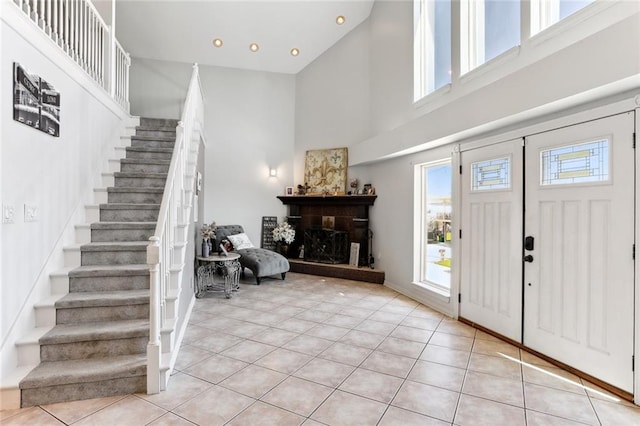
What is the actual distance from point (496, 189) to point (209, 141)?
19.4 feet

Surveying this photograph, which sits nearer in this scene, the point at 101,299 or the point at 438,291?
the point at 101,299

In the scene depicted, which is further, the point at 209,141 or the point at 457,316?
the point at 209,141

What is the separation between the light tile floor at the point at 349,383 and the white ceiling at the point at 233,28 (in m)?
5.68

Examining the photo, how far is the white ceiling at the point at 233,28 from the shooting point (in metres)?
6.12

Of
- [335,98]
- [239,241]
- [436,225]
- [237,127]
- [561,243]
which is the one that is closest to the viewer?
[561,243]

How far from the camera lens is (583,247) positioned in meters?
2.69

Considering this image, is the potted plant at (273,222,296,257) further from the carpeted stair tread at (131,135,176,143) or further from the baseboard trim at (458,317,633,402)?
the baseboard trim at (458,317,633,402)

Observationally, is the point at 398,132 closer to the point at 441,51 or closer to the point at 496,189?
the point at 441,51

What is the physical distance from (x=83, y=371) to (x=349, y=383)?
1958 mm

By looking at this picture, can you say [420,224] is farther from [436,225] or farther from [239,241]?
[239,241]

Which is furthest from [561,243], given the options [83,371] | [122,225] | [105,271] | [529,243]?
[122,225]

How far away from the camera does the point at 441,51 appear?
14.8ft

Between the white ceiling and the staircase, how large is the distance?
14.0 feet

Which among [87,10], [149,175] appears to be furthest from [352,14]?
[149,175]
